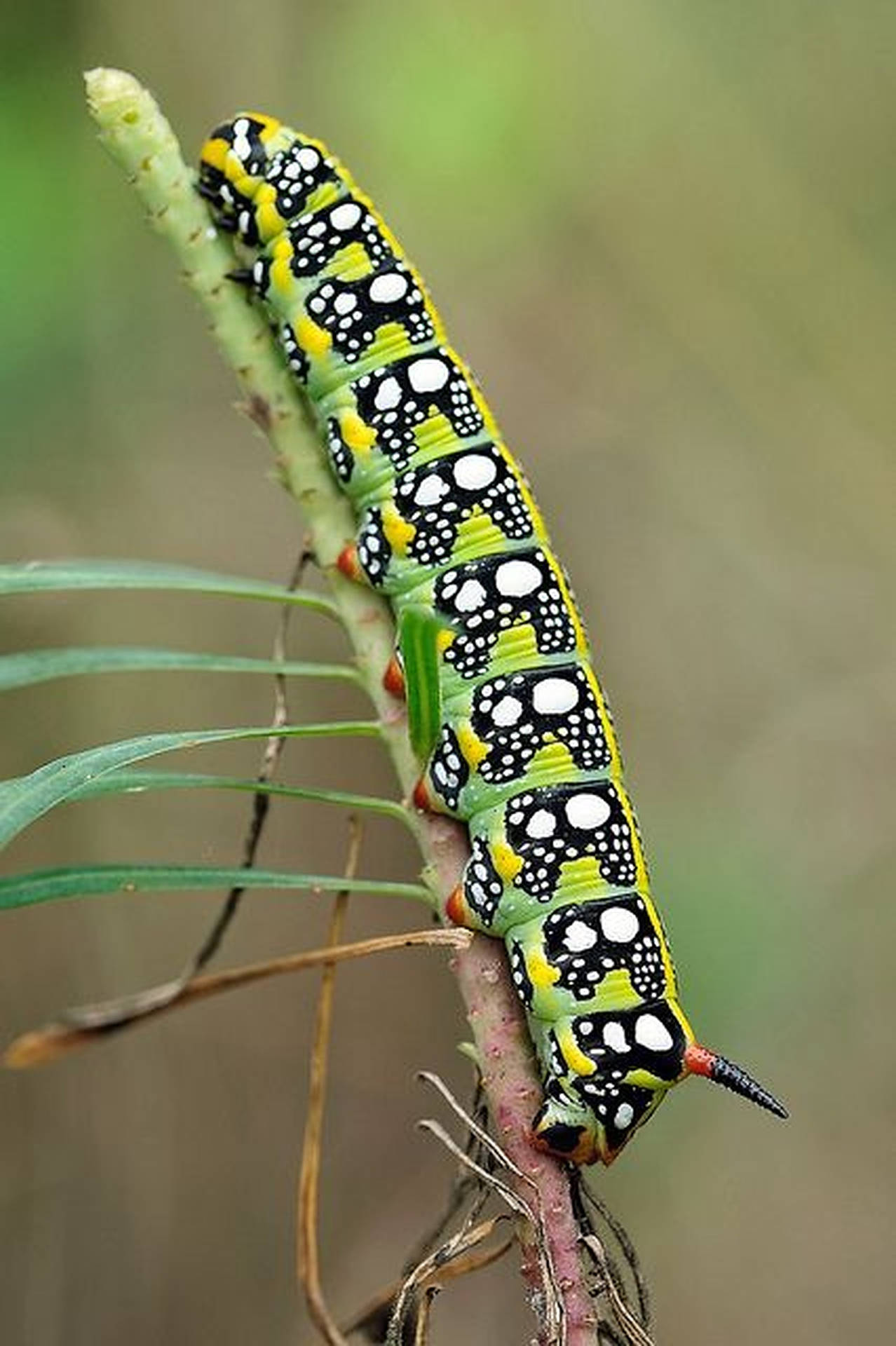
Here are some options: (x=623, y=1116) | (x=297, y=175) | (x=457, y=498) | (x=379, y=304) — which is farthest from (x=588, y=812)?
(x=297, y=175)

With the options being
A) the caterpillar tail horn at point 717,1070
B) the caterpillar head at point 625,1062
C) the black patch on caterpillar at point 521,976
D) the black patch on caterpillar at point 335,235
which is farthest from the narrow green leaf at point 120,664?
the black patch on caterpillar at point 335,235

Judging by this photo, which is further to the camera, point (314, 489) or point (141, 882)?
point (314, 489)

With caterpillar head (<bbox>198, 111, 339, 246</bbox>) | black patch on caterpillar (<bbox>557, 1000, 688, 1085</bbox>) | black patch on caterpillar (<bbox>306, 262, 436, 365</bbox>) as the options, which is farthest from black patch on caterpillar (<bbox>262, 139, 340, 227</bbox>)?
black patch on caterpillar (<bbox>557, 1000, 688, 1085</bbox>)

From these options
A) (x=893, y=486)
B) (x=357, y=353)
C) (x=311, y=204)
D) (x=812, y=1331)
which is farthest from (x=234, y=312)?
(x=812, y=1331)

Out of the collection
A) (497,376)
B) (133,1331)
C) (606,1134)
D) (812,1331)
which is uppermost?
(497,376)

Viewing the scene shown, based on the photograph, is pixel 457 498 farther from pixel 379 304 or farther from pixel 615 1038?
pixel 615 1038

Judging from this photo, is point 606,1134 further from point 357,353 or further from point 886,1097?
point 886,1097

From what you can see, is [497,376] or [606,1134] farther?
[497,376]

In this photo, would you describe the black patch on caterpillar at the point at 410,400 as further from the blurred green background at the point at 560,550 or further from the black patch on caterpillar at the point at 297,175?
the blurred green background at the point at 560,550
